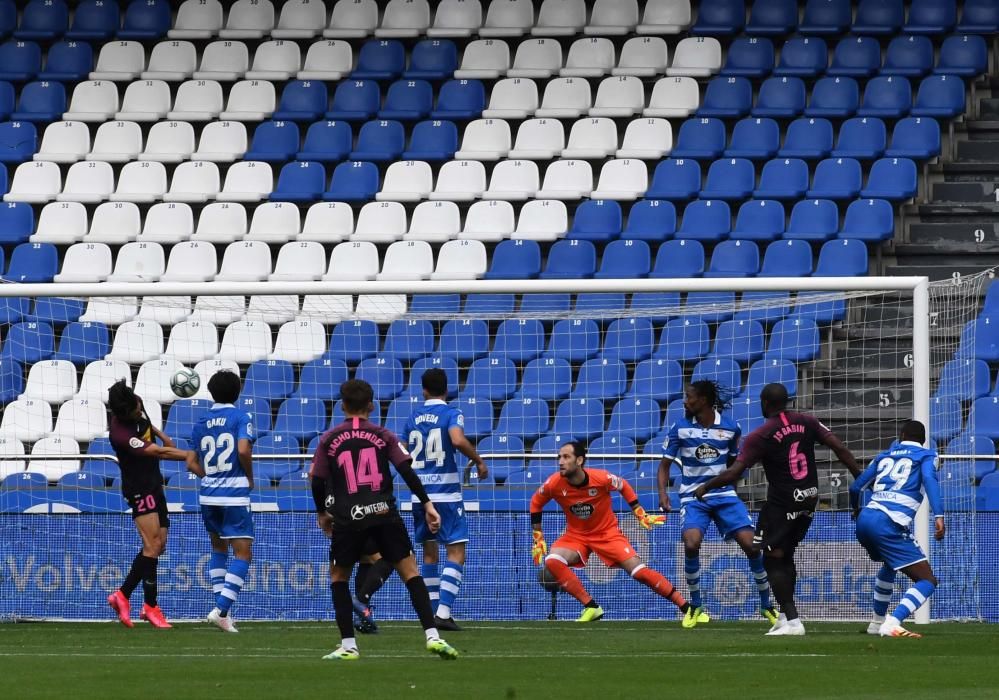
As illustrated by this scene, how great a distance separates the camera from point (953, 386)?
16125mm

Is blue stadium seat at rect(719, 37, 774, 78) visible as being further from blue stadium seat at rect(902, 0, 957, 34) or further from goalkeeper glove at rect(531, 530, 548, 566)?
goalkeeper glove at rect(531, 530, 548, 566)

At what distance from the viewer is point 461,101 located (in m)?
22.0

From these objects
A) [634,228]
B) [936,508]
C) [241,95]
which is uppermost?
[241,95]

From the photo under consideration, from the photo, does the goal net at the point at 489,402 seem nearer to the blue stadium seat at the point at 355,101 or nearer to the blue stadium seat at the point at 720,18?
the blue stadium seat at the point at 355,101

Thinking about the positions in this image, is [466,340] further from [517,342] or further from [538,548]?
[538,548]

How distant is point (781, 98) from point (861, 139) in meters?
1.28

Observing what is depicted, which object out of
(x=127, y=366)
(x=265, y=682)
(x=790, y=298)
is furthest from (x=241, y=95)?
(x=265, y=682)

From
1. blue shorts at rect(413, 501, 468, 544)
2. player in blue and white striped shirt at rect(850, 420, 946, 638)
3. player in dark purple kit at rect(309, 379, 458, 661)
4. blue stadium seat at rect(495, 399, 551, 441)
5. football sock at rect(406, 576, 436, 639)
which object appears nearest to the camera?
football sock at rect(406, 576, 436, 639)

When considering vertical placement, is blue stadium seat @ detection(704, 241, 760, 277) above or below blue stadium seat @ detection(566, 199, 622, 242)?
below

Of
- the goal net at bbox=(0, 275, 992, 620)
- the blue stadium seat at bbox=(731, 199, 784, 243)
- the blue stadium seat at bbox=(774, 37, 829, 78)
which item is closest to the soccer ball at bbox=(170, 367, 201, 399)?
the goal net at bbox=(0, 275, 992, 620)

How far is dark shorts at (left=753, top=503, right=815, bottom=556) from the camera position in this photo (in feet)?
41.6

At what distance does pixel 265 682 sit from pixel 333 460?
5.82ft

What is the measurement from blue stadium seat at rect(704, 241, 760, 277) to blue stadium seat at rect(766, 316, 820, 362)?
2.59 metres

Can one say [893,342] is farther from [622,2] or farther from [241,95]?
[241,95]
